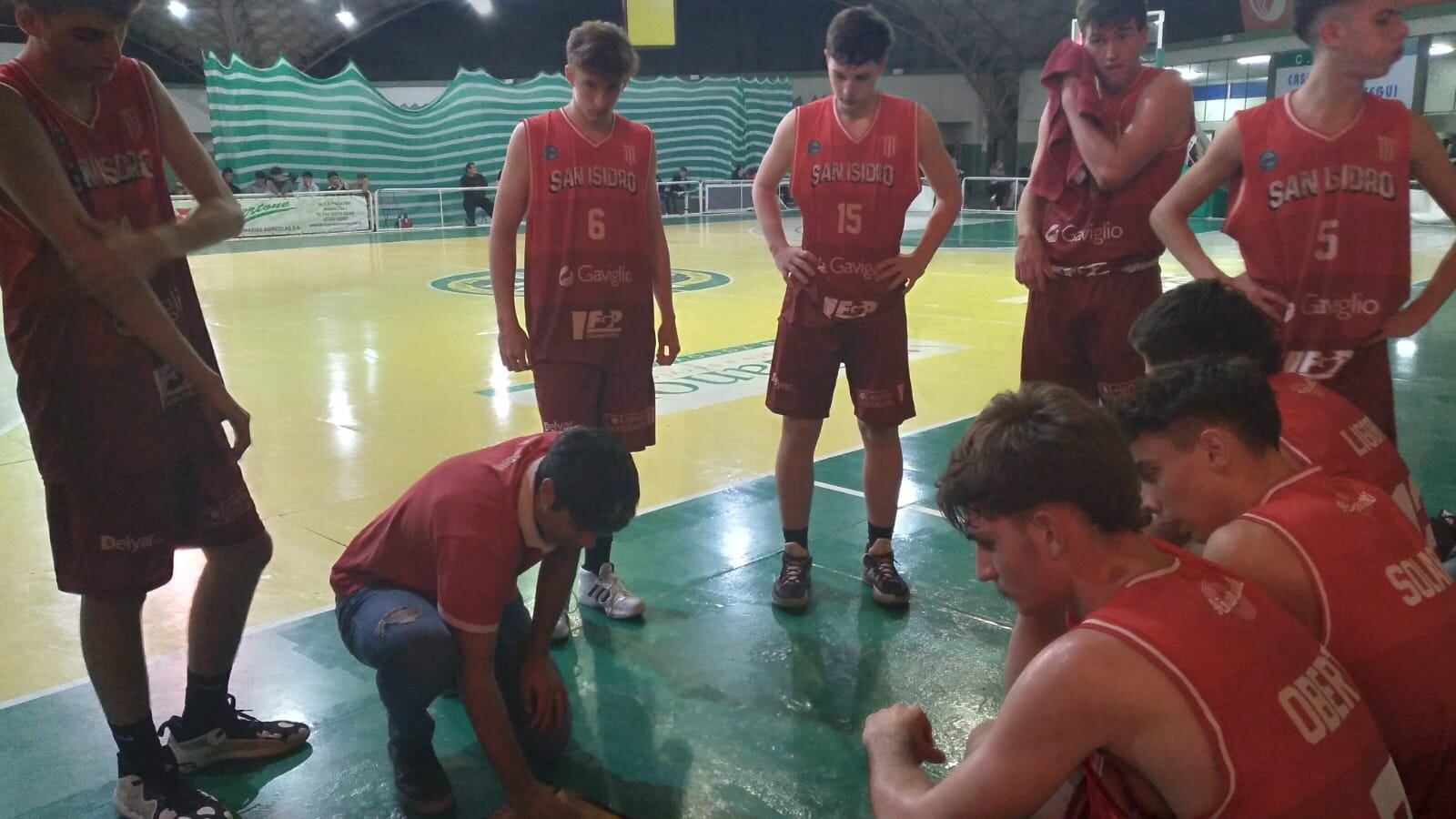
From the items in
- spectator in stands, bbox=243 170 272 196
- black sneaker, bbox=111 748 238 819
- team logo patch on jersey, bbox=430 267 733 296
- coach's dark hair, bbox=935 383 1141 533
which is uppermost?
spectator in stands, bbox=243 170 272 196

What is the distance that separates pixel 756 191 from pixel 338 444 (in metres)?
2.95

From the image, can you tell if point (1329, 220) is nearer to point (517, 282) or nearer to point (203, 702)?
point (203, 702)

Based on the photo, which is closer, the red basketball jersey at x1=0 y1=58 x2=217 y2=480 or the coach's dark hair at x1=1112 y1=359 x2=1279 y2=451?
the coach's dark hair at x1=1112 y1=359 x2=1279 y2=451

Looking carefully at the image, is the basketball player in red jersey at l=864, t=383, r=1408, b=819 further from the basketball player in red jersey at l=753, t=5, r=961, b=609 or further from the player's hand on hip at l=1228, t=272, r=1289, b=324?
the basketball player in red jersey at l=753, t=5, r=961, b=609

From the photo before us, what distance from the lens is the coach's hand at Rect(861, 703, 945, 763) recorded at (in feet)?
6.03

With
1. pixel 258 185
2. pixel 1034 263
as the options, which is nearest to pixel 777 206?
pixel 1034 263

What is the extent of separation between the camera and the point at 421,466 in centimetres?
532

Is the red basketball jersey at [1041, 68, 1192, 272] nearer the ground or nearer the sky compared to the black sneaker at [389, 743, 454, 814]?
nearer the sky

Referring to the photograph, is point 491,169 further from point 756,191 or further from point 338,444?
point 756,191

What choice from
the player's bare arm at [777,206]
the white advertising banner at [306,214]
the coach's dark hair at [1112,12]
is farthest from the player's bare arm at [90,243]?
the white advertising banner at [306,214]

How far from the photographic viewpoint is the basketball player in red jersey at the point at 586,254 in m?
3.47

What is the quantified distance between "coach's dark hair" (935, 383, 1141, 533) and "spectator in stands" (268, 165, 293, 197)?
20648mm

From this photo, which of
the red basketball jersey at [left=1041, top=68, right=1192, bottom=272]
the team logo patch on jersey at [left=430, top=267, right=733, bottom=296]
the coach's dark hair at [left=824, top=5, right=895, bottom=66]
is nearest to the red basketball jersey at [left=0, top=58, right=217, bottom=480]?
the coach's dark hair at [left=824, top=5, right=895, bottom=66]

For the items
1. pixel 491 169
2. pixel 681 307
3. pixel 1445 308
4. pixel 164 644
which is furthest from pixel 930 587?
pixel 491 169
